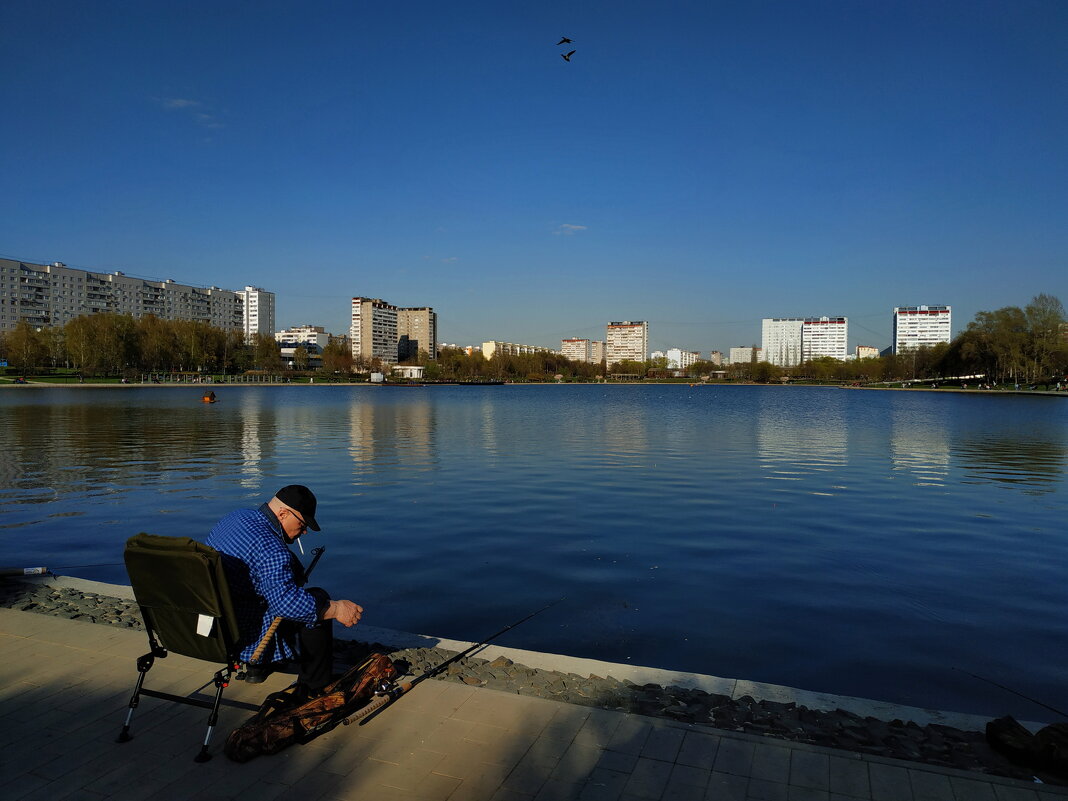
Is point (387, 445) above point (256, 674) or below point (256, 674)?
below

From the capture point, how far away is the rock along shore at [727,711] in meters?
4.51

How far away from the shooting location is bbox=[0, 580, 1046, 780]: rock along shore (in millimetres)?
4512

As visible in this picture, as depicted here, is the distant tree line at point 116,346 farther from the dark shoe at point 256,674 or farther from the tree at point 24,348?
the dark shoe at point 256,674

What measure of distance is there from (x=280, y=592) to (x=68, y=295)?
19606cm

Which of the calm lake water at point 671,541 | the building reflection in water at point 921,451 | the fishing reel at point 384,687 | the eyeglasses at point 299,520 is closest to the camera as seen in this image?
the eyeglasses at point 299,520

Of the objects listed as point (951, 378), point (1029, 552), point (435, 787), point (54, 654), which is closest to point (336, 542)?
point (54, 654)

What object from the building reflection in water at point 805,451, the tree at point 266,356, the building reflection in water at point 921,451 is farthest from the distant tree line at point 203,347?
the building reflection in water at point 805,451

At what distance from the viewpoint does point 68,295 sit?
165 metres

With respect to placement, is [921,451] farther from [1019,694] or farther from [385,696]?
[385,696]

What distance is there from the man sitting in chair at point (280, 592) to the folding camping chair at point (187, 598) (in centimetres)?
26

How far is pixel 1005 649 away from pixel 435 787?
6.66 metres

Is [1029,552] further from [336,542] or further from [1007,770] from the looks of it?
[336,542]

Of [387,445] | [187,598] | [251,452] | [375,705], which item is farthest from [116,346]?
[375,705]

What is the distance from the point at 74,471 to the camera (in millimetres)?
20031
